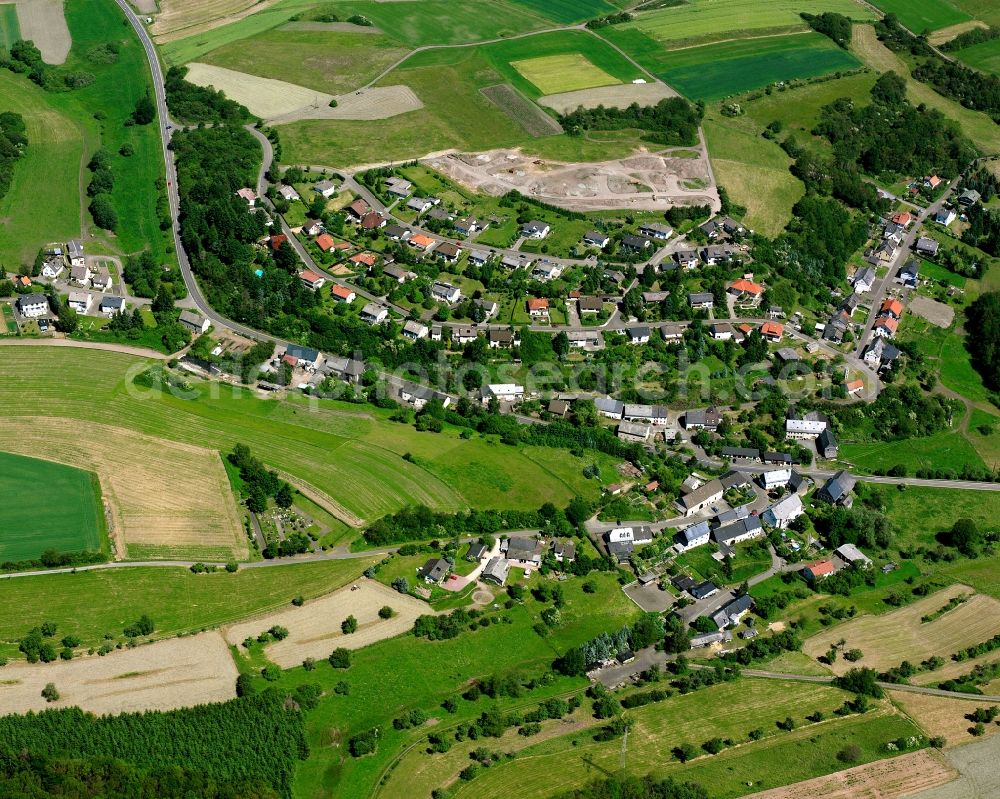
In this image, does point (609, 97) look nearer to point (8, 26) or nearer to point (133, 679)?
point (8, 26)

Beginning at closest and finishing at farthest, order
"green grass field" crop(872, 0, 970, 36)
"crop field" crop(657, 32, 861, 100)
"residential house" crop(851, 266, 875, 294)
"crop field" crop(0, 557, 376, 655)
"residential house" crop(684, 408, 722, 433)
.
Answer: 1. "crop field" crop(0, 557, 376, 655)
2. "residential house" crop(684, 408, 722, 433)
3. "residential house" crop(851, 266, 875, 294)
4. "crop field" crop(657, 32, 861, 100)
5. "green grass field" crop(872, 0, 970, 36)

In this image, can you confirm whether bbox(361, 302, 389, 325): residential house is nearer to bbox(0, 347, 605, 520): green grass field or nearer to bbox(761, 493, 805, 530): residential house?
bbox(0, 347, 605, 520): green grass field

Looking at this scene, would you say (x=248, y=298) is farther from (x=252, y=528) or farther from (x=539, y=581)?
(x=539, y=581)

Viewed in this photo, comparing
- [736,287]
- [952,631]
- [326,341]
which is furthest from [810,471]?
[326,341]

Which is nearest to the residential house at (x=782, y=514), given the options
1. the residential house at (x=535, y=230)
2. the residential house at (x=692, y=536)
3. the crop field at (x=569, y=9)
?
the residential house at (x=692, y=536)

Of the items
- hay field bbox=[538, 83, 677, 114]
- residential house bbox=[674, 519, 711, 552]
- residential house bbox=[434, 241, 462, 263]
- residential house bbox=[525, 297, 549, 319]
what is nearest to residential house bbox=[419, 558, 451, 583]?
residential house bbox=[674, 519, 711, 552]

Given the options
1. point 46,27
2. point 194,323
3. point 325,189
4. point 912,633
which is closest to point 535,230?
point 325,189
